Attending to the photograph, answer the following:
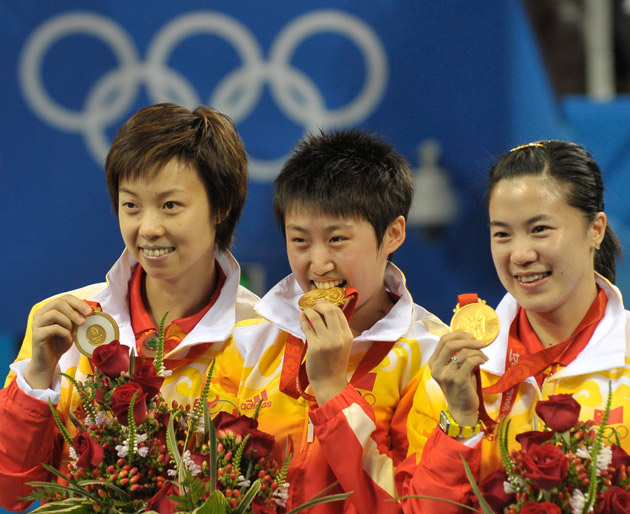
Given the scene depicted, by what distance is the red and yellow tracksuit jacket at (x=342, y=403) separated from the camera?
2.03 meters

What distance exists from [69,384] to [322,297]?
74 cm

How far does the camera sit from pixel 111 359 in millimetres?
2051

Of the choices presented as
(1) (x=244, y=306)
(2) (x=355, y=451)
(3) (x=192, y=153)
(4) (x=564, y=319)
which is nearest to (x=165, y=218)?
(3) (x=192, y=153)

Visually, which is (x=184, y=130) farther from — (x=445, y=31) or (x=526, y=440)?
(x=445, y=31)

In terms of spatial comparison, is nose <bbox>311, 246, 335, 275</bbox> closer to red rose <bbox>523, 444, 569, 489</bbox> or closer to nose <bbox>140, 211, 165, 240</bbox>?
nose <bbox>140, 211, 165, 240</bbox>

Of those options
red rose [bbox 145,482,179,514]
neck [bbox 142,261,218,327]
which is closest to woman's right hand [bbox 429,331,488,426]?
red rose [bbox 145,482,179,514]

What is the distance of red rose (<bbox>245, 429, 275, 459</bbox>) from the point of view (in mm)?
1959

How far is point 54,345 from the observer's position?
225cm

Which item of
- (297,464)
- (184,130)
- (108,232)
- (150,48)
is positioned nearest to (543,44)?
(150,48)

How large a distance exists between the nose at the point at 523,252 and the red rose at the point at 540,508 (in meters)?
0.59

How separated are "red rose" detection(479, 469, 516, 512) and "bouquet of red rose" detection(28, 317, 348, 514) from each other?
11.6 inches

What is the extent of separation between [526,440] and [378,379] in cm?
48

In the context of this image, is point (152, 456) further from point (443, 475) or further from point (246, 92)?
point (246, 92)

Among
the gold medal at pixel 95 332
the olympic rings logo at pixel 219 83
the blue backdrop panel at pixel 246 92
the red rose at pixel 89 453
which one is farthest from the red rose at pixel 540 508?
the olympic rings logo at pixel 219 83
